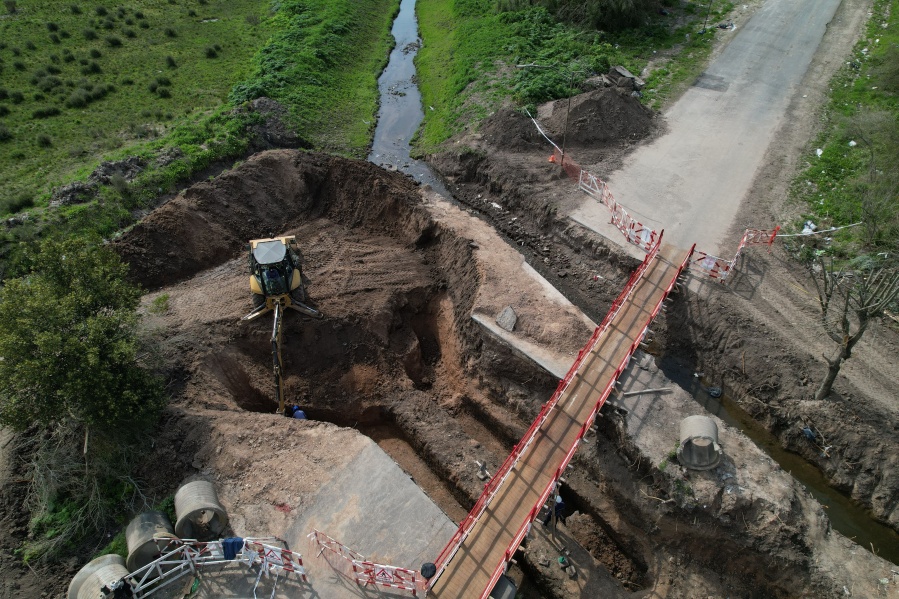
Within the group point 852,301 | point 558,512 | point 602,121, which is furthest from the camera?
point 602,121

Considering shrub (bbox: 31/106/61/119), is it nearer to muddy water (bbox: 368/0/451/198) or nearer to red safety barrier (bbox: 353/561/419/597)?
muddy water (bbox: 368/0/451/198)

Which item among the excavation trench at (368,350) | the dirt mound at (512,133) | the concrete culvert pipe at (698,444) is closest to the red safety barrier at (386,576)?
the excavation trench at (368,350)

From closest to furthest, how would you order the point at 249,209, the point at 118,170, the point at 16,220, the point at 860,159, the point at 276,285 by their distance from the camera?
the point at 276,285 < the point at 16,220 < the point at 860,159 < the point at 249,209 < the point at 118,170

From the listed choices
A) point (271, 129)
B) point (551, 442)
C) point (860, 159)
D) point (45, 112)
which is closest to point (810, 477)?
point (551, 442)

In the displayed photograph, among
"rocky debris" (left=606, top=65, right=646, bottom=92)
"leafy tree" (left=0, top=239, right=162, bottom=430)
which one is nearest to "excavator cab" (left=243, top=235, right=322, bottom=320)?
"leafy tree" (left=0, top=239, right=162, bottom=430)

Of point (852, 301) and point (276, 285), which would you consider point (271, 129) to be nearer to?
point (276, 285)

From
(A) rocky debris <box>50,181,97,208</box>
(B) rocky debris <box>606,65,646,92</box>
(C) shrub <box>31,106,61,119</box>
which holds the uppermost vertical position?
(B) rocky debris <box>606,65,646,92</box>
